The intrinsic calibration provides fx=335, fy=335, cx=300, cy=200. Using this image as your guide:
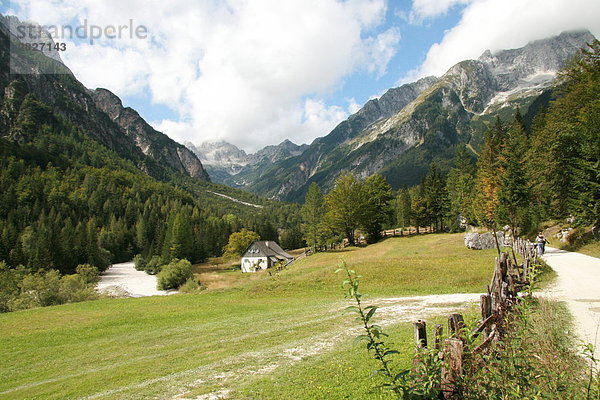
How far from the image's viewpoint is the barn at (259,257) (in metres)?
98.0

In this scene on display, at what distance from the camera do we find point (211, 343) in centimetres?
1623

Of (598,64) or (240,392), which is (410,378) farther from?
(598,64)

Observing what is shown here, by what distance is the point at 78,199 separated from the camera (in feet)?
497

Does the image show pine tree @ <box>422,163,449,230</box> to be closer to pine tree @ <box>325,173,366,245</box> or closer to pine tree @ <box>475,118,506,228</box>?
pine tree @ <box>325,173,366,245</box>

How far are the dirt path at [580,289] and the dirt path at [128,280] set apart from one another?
202ft

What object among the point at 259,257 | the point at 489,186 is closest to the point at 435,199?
the point at 489,186

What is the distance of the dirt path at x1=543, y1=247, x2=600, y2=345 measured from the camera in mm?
11516

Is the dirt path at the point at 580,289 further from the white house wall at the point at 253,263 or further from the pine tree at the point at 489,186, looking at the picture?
the white house wall at the point at 253,263

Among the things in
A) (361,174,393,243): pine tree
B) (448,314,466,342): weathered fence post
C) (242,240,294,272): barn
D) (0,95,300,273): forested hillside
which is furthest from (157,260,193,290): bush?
(448,314,466,342): weathered fence post

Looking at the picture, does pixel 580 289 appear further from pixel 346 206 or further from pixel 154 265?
pixel 154 265

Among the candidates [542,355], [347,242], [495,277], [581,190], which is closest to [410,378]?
[542,355]

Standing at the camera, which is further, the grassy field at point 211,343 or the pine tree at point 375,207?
the pine tree at point 375,207

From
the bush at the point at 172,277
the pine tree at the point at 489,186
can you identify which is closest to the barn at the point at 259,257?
the bush at the point at 172,277

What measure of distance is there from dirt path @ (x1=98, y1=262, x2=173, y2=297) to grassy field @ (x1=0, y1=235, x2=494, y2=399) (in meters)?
39.8
